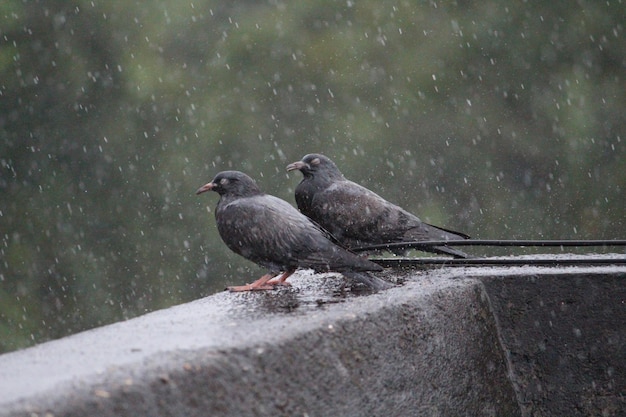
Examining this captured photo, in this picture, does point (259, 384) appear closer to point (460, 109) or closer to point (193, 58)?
point (460, 109)

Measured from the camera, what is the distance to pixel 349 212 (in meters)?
4.83

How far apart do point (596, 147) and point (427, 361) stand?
1600 cm

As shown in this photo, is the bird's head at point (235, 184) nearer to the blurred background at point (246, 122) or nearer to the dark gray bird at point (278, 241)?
the dark gray bird at point (278, 241)

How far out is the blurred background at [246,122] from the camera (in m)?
18.6

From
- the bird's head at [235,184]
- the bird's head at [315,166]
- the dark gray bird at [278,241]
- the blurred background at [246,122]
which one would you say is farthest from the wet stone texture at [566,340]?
the blurred background at [246,122]

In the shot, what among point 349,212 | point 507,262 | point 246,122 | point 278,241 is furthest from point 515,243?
point 246,122

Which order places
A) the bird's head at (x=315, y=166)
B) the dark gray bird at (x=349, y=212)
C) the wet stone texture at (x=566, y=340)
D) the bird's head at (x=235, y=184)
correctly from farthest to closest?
the bird's head at (x=315, y=166), the dark gray bird at (x=349, y=212), the bird's head at (x=235, y=184), the wet stone texture at (x=566, y=340)

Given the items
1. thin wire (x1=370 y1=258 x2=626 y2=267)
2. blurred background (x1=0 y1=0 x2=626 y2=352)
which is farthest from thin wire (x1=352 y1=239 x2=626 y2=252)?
blurred background (x1=0 y1=0 x2=626 y2=352)

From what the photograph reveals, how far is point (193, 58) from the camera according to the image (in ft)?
70.4

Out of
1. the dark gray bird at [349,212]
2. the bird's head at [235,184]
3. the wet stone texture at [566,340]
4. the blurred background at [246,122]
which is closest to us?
the wet stone texture at [566,340]

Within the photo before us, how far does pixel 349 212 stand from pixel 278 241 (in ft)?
4.17

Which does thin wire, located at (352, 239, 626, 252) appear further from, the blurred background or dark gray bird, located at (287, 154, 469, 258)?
the blurred background

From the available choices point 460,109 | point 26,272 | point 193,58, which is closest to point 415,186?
point 460,109

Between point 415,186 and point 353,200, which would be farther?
point 415,186
